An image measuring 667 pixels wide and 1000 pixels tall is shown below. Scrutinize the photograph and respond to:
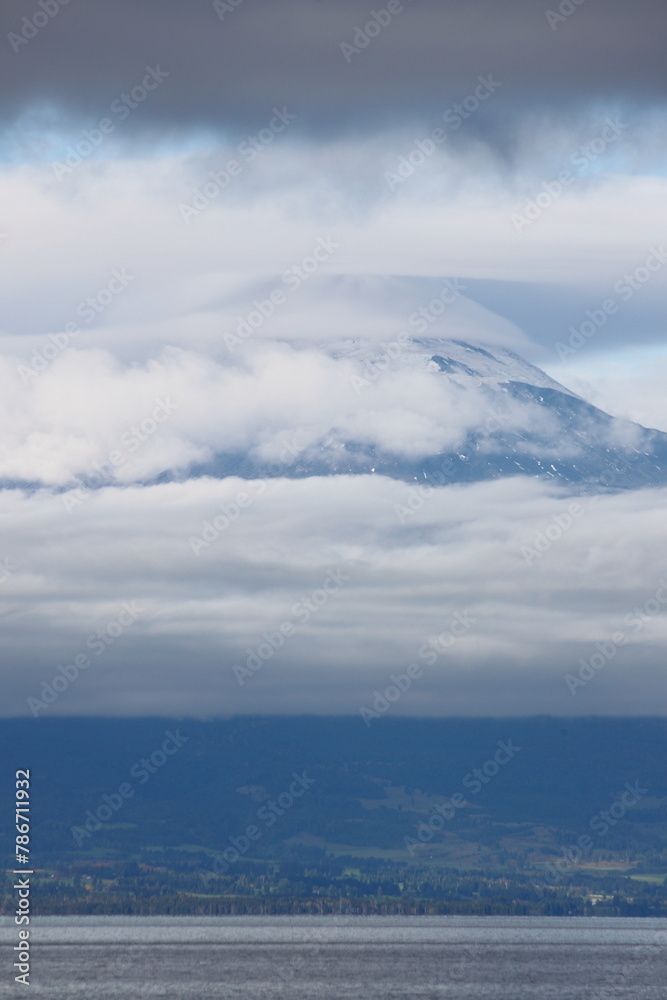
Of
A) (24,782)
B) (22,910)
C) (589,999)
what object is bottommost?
(589,999)

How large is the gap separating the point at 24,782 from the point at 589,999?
376 feet

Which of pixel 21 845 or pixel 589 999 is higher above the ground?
pixel 21 845

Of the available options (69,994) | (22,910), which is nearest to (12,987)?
(69,994)

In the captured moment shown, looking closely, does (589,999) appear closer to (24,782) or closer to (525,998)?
(525,998)

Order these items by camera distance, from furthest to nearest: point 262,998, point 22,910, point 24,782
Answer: point 262,998 → point 22,910 → point 24,782

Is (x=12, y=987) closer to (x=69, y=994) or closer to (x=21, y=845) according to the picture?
(x=69, y=994)

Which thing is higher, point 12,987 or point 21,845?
point 21,845

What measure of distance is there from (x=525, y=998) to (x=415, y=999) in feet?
56.5

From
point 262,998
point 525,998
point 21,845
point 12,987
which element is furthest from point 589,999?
point 21,845

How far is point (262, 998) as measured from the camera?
19025 centimetres

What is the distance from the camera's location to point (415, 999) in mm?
190250

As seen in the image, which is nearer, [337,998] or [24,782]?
[24,782]

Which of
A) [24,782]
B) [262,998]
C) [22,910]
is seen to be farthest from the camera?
[262,998]

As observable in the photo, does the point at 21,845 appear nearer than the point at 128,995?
Yes
